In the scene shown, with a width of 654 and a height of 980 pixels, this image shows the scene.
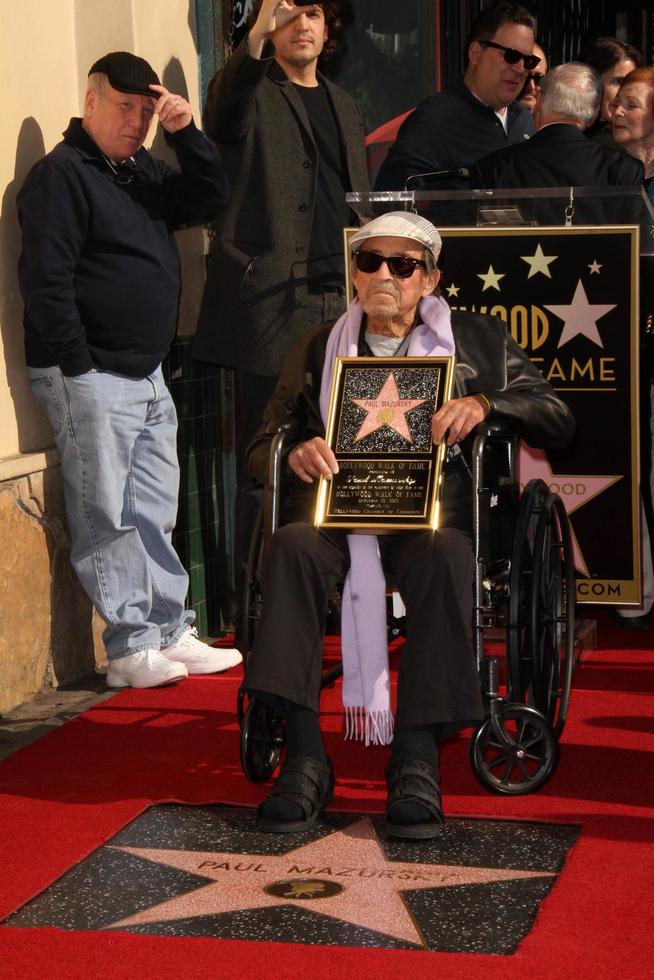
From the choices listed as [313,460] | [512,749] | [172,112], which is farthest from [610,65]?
[512,749]

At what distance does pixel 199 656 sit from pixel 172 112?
189 centimetres

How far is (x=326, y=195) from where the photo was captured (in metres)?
6.03

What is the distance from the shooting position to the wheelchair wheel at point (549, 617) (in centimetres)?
413

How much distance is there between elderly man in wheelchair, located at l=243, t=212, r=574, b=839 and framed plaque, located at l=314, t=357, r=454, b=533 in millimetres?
50

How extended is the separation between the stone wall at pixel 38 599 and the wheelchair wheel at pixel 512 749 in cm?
182

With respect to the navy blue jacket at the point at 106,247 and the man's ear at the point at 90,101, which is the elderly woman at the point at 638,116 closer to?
the navy blue jacket at the point at 106,247

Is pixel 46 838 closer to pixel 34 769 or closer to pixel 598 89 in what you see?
pixel 34 769

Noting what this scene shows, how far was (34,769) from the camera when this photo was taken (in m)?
4.46

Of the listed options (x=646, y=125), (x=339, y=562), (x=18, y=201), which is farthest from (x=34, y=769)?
(x=646, y=125)

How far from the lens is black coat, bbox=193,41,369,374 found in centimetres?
589

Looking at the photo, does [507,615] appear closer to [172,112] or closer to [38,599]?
[38,599]

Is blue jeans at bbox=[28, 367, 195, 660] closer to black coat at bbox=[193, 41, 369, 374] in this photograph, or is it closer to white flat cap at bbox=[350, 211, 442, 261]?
black coat at bbox=[193, 41, 369, 374]

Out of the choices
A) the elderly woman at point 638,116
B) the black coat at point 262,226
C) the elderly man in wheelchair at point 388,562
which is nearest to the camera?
the elderly man in wheelchair at point 388,562

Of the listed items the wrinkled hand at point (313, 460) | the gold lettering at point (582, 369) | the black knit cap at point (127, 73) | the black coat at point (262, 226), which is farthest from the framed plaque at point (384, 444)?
the black coat at point (262, 226)
